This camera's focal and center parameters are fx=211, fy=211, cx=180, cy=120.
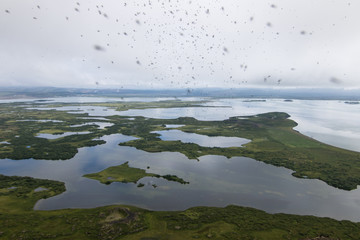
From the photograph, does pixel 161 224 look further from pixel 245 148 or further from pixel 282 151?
pixel 282 151

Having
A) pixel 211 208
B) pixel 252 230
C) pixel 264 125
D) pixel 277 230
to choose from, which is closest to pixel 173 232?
pixel 211 208

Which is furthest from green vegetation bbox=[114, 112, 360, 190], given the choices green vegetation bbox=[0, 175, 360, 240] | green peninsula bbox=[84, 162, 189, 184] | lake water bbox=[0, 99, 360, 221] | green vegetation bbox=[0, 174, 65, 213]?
green vegetation bbox=[0, 174, 65, 213]

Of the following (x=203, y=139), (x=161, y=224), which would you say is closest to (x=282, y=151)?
(x=203, y=139)

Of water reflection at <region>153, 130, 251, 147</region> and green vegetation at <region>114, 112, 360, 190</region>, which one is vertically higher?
green vegetation at <region>114, 112, 360, 190</region>

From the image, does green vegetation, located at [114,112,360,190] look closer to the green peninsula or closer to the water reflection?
the water reflection

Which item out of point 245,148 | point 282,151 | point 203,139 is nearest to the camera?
point 282,151

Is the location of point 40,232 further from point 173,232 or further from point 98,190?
point 173,232

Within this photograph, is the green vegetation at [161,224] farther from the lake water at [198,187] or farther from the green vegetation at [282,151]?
the green vegetation at [282,151]
